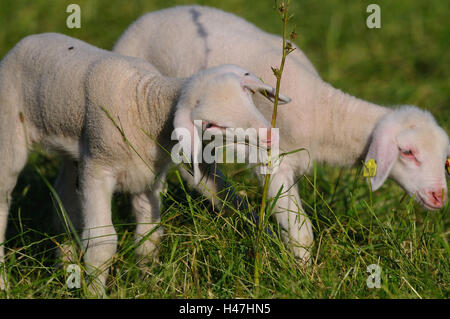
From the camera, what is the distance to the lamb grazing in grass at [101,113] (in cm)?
351

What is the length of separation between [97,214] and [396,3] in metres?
6.77

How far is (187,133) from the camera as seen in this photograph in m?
3.50

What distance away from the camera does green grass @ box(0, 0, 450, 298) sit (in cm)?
346

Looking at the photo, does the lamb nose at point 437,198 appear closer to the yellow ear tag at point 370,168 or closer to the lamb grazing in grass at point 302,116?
the lamb grazing in grass at point 302,116

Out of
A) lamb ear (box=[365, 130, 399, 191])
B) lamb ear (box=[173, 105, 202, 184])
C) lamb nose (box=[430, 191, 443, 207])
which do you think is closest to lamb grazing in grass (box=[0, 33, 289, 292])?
lamb ear (box=[173, 105, 202, 184])

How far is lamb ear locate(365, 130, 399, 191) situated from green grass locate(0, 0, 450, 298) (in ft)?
0.48

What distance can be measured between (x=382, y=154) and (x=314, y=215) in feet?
2.11

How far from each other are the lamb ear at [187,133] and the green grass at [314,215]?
9.4 inches

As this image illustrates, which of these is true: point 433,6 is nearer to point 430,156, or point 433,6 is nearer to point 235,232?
point 430,156

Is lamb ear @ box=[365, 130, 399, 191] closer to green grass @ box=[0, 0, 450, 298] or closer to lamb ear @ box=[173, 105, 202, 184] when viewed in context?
green grass @ box=[0, 0, 450, 298]

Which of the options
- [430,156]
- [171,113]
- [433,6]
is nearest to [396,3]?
[433,6]

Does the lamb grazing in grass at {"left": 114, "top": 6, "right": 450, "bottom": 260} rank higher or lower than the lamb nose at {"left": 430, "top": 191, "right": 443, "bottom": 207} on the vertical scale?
higher

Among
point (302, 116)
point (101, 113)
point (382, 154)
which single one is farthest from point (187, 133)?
point (382, 154)

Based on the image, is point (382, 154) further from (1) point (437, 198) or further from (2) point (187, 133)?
(2) point (187, 133)
